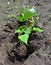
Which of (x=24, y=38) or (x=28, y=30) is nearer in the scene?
(x=24, y=38)

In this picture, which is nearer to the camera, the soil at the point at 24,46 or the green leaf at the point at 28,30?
the soil at the point at 24,46

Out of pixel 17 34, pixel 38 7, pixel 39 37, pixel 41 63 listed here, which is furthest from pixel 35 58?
pixel 38 7

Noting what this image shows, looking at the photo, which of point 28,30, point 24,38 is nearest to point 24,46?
point 24,38

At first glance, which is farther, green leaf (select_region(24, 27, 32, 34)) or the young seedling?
green leaf (select_region(24, 27, 32, 34))

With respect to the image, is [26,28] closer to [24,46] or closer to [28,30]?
[28,30]

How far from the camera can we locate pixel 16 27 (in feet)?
8.30

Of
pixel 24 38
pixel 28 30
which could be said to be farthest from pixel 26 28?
pixel 24 38

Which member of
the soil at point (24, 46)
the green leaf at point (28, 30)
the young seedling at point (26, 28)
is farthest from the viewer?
the green leaf at point (28, 30)

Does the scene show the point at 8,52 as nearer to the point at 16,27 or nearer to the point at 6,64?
the point at 6,64

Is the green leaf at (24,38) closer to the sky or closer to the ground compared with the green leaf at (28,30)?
closer to the sky

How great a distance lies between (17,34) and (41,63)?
20.3 inches

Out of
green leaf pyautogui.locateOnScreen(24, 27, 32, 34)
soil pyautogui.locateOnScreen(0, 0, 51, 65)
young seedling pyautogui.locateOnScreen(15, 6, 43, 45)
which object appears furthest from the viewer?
green leaf pyautogui.locateOnScreen(24, 27, 32, 34)

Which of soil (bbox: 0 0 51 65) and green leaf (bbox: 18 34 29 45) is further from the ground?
green leaf (bbox: 18 34 29 45)

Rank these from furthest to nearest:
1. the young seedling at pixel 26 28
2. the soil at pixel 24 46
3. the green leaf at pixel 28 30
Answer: the green leaf at pixel 28 30 → the young seedling at pixel 26 28 → the soil at pixel 24 46
